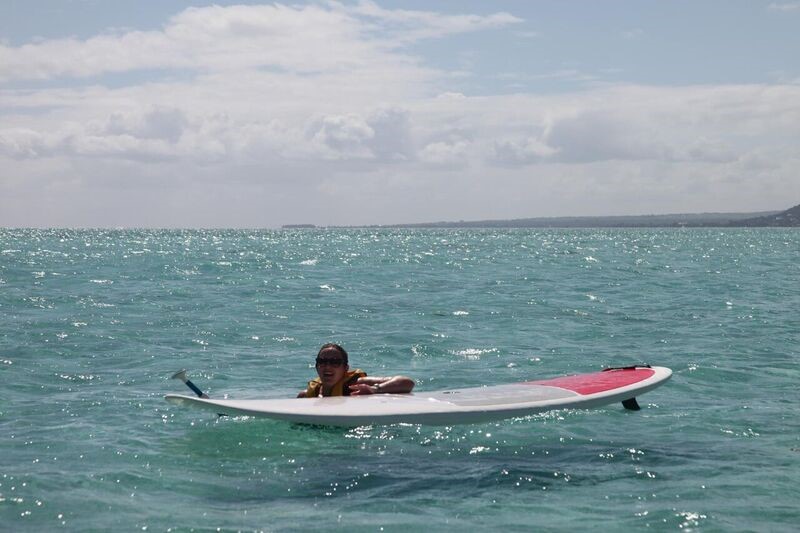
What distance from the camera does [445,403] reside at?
9.00 meters

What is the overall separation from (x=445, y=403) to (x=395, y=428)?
564 mm

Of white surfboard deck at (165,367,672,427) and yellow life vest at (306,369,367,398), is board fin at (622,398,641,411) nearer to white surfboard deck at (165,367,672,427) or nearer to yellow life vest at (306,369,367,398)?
white surfboard deck at (165,367,672,427)

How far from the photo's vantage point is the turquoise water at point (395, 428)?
21.6ft

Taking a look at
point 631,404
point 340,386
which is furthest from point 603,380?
point 340,386

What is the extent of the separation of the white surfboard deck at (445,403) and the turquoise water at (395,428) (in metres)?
0.24

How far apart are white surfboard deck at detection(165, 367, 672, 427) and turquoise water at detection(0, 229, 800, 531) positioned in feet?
0.78

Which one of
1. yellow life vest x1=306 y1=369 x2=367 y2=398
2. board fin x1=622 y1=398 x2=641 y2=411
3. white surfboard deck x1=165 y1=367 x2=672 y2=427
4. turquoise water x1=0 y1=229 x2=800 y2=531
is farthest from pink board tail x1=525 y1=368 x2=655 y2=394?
yellow life vest x1=306 y1=369 x2=367 y2=398

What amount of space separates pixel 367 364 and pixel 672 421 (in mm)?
5765

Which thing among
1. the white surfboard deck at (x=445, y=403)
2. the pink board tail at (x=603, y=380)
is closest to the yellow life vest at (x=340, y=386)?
the white surfboard deck at (x=445, y=403)

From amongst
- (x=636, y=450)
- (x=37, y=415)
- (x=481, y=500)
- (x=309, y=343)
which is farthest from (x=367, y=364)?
(x=481, y=500)

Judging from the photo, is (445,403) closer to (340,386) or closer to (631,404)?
(340,386)

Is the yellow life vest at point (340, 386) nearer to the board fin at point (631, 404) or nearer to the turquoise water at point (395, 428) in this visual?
the turquoise water at point (395, 428)

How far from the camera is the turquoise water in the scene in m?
6.58

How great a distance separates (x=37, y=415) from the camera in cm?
981
